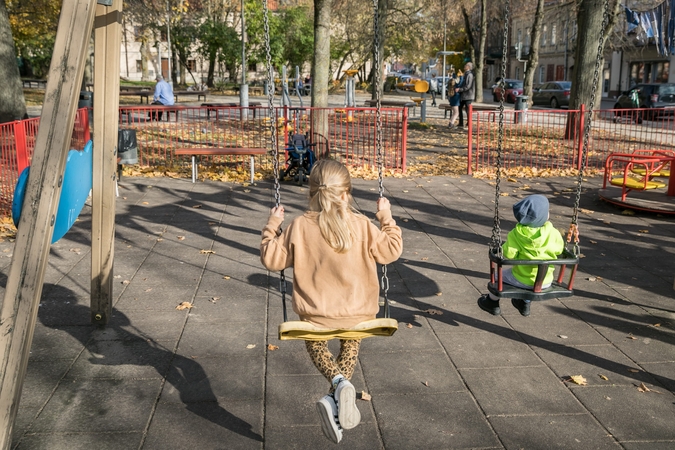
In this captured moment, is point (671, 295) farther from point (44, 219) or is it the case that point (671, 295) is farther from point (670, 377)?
point (44, 219)

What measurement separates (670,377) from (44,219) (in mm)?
3905

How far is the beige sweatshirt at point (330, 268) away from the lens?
3.60m

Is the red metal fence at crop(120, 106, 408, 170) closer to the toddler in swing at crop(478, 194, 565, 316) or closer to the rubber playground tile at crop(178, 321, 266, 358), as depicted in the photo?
the rubber playground tile at crop(178, 321, 266, 358)

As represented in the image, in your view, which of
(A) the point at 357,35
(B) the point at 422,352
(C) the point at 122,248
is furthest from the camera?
(A) the point at 357,35

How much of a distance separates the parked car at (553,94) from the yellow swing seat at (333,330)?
31.7 metres

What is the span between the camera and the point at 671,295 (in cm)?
646

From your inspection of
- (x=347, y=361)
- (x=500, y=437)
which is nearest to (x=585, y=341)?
(x=500, y=437)

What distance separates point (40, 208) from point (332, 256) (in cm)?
145

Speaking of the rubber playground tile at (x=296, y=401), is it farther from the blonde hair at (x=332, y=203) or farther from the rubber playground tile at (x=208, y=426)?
the blonde hair at (x=332, y=203)

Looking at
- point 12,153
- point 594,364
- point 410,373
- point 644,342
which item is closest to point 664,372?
point 594,364

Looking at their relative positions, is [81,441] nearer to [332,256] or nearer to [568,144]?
[332,256]

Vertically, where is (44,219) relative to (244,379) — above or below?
above

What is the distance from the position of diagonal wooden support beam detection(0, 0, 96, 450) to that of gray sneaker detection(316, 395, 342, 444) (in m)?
1.46

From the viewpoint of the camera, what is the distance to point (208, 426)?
159 inches
